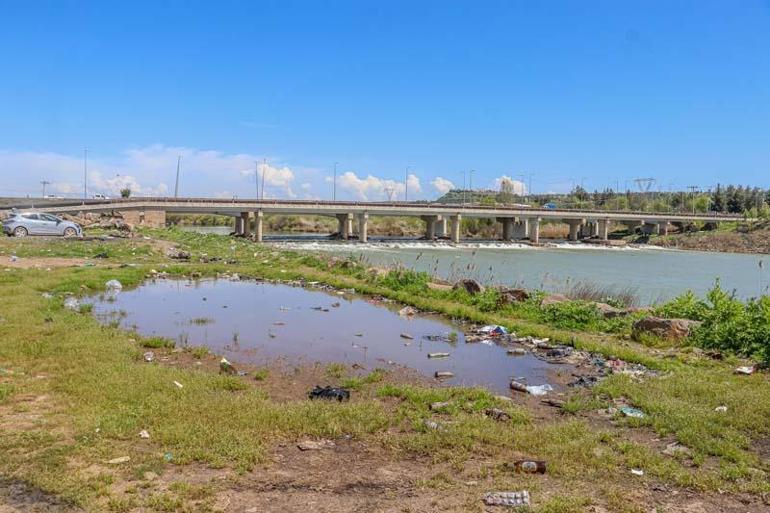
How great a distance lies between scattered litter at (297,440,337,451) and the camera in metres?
5.66

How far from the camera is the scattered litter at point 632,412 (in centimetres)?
683

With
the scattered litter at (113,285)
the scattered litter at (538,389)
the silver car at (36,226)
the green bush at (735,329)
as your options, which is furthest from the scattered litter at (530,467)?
the silver car at (36,226)

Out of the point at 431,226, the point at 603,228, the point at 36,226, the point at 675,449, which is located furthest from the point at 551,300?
the point at 603,228

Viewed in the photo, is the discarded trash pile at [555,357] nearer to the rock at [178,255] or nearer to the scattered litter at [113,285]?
the scattered litter at [113,285]

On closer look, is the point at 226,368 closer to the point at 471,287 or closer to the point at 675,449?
the point at 675,449

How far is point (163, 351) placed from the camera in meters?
9.66

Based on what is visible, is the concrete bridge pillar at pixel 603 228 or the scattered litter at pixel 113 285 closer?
the scattered litter at pixel 113 285

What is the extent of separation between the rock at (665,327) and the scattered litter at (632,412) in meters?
5.18

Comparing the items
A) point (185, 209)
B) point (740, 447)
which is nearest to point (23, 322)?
point (740, 447)

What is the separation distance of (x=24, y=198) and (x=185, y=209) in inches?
574

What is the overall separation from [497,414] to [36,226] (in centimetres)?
3331

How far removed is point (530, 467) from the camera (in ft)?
17.1

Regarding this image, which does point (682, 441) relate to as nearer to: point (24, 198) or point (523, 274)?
point (523, 274)

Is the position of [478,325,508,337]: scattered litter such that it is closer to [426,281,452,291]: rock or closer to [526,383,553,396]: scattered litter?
[526,383,553,396]: scattered litter
